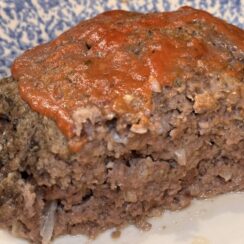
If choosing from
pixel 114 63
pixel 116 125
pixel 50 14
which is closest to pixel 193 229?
pixel 116 125

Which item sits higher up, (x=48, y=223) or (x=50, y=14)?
(x=50, y=14)

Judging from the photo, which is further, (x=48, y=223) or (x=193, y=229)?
(x=193, y=229)

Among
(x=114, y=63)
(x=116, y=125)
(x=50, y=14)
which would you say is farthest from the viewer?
(x=50, y=14)

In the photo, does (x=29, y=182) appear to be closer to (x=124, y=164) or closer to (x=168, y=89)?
(x=124, y=164)

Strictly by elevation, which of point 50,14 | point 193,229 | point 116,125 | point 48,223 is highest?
point 116,125

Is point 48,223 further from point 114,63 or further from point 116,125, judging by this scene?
point 114,63

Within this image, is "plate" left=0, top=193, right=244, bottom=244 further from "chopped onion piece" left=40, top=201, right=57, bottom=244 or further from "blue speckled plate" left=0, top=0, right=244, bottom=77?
"blue speckled plate" left=0, top=0, right=244, bottom=77

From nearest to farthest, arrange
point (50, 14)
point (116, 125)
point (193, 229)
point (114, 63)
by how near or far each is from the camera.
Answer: point (116, 125) → point (114, 63) → point (193, 229) → point (50, 14)
